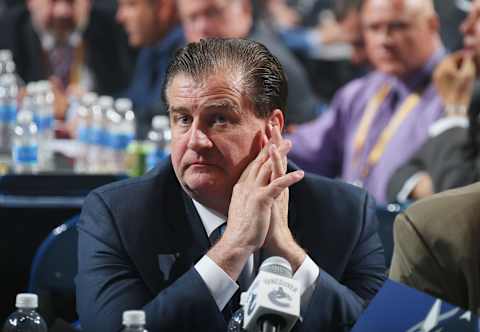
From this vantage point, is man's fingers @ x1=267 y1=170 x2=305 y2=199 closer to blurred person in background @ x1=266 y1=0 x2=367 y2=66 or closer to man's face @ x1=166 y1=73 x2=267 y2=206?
man's face @ x1=166 y1=73 x2=267 y2=206

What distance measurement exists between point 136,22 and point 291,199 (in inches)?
170

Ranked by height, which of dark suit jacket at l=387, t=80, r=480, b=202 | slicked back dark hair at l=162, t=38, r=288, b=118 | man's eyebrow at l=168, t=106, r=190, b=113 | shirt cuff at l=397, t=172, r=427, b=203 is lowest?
shirt cuff at l=397, t=172, r=427, b=203

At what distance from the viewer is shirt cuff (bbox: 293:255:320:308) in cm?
234

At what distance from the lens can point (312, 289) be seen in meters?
2.35

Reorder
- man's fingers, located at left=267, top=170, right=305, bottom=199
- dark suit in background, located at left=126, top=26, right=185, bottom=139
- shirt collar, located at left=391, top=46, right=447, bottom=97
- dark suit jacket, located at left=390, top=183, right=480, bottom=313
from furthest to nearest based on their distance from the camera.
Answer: dark suit in background, located at left=126, top=26, right=185, bottom=139, shirt collar, located at left=391, top=46, right=447, bottom=97, man's fingers, located at left=267, top=170, right=305, bottom=199, dark suit jacket, located at left=390, top=183, right=480, bottom=313

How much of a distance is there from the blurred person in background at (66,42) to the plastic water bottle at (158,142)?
0.84 metres

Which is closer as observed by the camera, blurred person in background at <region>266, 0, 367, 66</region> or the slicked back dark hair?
the slicked back dark hair

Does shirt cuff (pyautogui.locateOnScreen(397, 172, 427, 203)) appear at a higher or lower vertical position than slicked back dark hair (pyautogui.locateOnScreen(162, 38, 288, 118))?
lower

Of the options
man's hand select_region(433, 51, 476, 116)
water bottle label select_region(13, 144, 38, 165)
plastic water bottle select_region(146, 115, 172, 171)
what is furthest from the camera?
man's hand select_region(433, 51, 476, 116)

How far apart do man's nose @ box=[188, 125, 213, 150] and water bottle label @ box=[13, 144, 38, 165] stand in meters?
2.73

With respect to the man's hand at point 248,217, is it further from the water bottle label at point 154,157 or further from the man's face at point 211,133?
the water bottle label at point 154,157

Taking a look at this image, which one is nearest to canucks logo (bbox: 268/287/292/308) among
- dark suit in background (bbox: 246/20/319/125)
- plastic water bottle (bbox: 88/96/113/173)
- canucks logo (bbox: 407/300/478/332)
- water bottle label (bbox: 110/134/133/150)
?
canucks logo (bbox: 407/300/478/332)

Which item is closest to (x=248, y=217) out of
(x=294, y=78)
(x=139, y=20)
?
(x=294, y=78)

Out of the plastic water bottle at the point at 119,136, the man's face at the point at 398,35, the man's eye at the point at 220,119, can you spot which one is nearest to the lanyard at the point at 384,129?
the man's face at the point at 398,35
